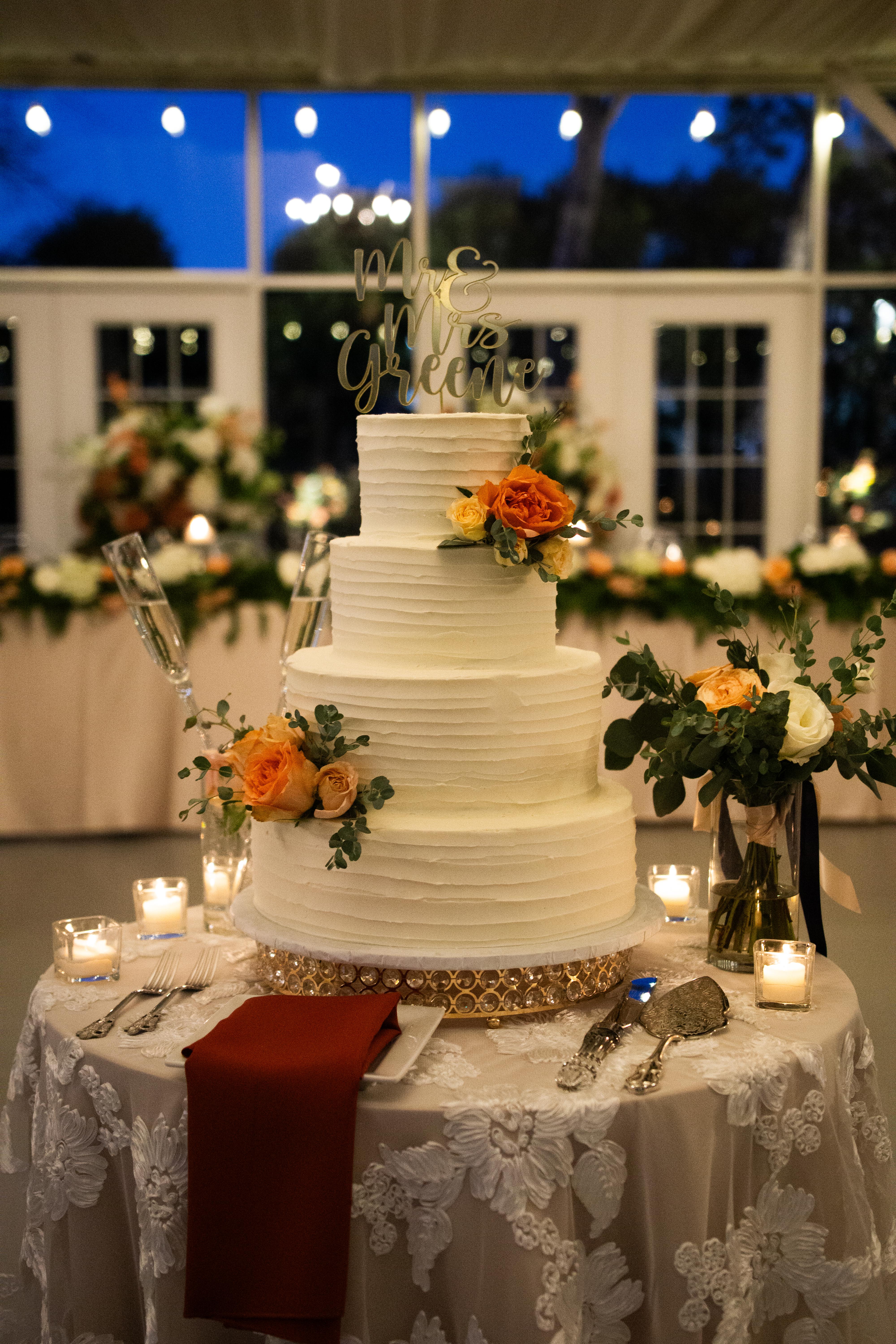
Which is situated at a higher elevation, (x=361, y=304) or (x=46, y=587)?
(x=361, y=304)

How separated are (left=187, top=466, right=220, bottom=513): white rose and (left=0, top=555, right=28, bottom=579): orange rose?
1.06m

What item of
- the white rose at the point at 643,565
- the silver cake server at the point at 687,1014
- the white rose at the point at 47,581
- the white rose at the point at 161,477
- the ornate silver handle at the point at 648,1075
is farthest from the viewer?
the white rose at the point at 161,477

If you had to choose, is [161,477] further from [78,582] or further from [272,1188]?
[272,1188]

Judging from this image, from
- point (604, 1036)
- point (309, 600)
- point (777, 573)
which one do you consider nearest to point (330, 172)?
point (777, 573)

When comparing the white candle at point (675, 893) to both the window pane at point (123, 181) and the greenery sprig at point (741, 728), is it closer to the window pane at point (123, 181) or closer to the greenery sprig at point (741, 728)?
the greenery sprig at point (741, 728)

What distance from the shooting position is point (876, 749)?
1860 mm

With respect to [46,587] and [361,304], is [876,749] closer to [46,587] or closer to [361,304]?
[46,587]

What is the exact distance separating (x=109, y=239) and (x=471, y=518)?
22.6ft

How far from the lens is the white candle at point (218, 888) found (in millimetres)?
2219

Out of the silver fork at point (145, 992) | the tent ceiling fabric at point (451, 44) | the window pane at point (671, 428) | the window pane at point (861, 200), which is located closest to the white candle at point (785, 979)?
the silver fork at point (145, 992)

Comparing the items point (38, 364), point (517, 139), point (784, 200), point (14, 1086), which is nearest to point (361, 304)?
point (517, 139)

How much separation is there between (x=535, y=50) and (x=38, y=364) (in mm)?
3519

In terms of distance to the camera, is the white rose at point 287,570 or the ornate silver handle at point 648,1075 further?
the white rose at point 287,570

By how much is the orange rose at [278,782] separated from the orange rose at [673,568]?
380 cm
